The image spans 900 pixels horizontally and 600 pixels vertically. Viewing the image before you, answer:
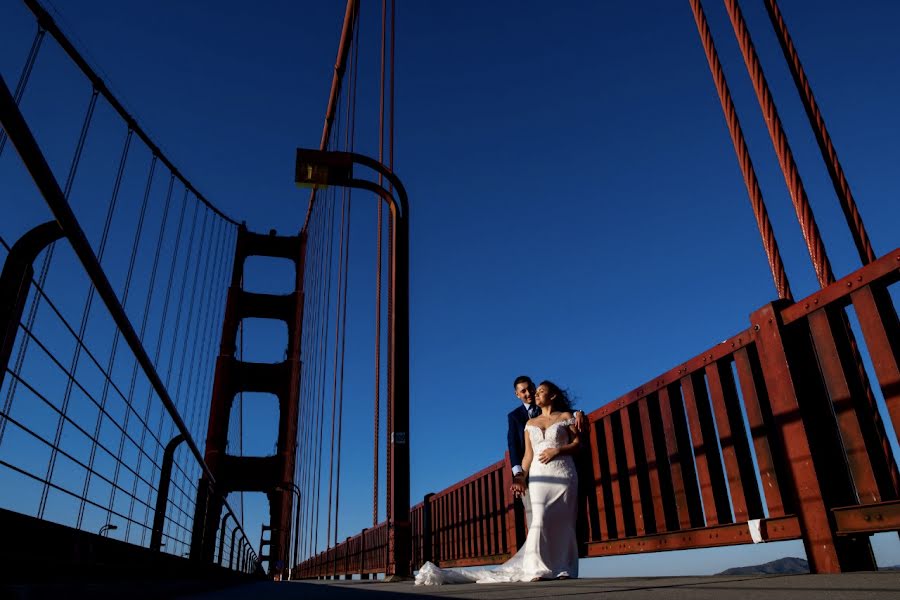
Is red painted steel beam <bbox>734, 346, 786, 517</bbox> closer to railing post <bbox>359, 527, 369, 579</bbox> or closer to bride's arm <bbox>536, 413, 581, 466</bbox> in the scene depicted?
bride's arm <bbox>536, 413, 581, 466</bbox>

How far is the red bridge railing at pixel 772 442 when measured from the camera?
208cm

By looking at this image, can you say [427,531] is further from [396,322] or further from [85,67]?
[85,67]

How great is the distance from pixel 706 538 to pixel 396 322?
2958mm

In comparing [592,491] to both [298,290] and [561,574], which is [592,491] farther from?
[298,290]

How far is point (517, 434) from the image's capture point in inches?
189

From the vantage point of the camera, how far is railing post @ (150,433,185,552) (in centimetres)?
352

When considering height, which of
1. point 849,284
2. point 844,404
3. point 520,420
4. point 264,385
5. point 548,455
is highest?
point 264,385

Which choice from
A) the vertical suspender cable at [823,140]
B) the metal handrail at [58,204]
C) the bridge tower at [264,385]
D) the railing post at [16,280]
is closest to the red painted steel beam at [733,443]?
the vertical suspender cable at [823,140]

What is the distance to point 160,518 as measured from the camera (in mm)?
3711

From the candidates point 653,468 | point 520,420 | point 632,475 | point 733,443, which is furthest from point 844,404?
point 520,420

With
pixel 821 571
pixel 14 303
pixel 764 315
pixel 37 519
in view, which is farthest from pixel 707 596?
pixel 14 303

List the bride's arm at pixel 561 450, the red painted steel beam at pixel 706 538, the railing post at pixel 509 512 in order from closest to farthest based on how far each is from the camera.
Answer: the red painted steel beam at pixel 706 538 → the bride's arm at pixel 561 450 → the railing post at pixel 509 512

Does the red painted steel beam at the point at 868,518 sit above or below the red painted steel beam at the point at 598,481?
below

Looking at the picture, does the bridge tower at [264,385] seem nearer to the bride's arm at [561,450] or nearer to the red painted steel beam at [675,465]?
the bride's arm at [561,450]
